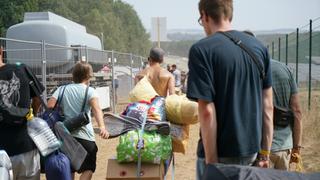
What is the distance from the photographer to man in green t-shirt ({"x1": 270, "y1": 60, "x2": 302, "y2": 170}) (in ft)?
13.0

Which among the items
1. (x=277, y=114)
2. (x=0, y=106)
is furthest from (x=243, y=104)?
(x=0, y=106)

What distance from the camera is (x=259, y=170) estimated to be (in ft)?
7.97

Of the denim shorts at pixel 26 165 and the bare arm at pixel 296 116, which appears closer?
the bare arm at pixel 296 116

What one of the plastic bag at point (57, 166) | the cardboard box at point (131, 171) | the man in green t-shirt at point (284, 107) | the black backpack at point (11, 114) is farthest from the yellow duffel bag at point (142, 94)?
the man in green t-shirt at point (284, 107)

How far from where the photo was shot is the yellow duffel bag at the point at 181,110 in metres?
4.56

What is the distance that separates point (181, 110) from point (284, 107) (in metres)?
1.04

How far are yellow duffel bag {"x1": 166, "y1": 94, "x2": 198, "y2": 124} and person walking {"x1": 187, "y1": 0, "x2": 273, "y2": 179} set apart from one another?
152 centimetres

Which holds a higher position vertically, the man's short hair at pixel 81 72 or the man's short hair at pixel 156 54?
the man's short hair at pixel 156 54

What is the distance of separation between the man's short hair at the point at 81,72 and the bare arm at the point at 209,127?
2.50m

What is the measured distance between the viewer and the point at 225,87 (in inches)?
113

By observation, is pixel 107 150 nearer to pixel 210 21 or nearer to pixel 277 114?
pixel 277 114

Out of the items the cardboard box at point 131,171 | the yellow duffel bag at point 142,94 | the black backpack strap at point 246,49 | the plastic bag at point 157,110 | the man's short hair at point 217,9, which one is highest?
the man's short hair at point 217,9

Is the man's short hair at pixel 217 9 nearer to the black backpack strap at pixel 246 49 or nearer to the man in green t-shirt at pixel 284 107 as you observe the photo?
the black backpack strap at pixel 246 49

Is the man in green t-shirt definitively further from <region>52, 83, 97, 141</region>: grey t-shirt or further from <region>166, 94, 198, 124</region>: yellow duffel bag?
<region>52, 83, 97, 141</region>: grey t-shirt
